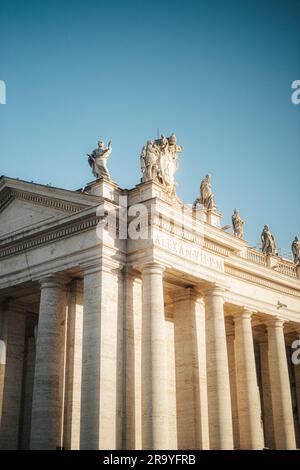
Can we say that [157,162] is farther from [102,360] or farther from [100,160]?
[102,360]

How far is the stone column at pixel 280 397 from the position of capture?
122 feet

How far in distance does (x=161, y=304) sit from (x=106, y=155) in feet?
28.1

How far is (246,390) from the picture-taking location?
35.4 meters

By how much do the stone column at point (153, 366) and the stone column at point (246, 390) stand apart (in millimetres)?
9295

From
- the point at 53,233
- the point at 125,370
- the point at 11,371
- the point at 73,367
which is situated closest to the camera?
the point at 125,370

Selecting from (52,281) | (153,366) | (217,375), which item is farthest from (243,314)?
(52,281)

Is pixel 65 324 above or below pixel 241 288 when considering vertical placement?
below

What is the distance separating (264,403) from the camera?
43.9 m

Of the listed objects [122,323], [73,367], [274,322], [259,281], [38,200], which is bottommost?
[73,367]

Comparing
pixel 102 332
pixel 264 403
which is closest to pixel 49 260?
pixel 102 332

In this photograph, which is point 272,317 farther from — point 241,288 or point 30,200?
point 30,200

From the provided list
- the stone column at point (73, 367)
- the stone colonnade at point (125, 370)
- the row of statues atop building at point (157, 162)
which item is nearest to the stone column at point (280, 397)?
the stone colonnade at point (125, 370)

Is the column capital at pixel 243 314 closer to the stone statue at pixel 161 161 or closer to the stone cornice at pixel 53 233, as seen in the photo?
the stone statue at pixel 161 161

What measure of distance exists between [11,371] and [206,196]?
15.3 m
